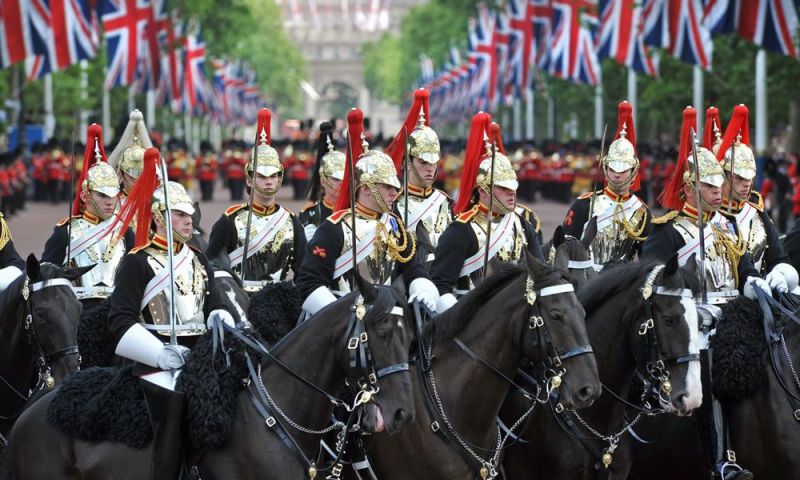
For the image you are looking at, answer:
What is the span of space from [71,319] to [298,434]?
2.17 metres

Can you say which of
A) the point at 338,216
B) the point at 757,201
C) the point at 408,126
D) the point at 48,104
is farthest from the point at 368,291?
the point at 48,104

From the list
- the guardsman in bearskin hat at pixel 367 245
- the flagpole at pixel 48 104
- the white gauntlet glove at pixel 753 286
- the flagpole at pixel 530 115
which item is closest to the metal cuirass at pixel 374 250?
the guardsman in bearskin hat at pixel 367 245

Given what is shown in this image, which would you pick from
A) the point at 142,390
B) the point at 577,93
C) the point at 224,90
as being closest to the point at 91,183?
the point at 142,390

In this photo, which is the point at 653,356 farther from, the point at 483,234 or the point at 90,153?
the point at 90,153

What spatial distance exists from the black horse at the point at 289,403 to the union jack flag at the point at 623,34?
27610mm

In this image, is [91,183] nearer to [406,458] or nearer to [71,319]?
[71,319]

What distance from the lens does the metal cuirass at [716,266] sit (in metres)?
10.1

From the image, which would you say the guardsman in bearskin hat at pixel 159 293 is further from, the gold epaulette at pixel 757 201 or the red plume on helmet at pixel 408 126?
the gold epaulette at pixel 757 201

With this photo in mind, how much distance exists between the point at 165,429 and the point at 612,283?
8.28 ft

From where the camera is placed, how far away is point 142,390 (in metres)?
8.06

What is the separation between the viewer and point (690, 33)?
28719 mm

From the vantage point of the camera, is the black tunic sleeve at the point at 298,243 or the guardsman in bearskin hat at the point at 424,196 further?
the black tunic sleeve at the point at 298,243

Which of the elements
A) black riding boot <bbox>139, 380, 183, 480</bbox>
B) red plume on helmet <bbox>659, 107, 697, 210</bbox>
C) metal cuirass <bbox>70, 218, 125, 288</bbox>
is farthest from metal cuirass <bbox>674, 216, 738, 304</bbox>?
metal cuirass <bbox>70, 218, 125, 288</bbox>

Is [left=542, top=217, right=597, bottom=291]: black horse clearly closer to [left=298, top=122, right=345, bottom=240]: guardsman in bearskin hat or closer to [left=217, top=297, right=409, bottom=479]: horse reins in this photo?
[left=298, top=122, right=345, bottom=240]: guardsman in bearskin hat
